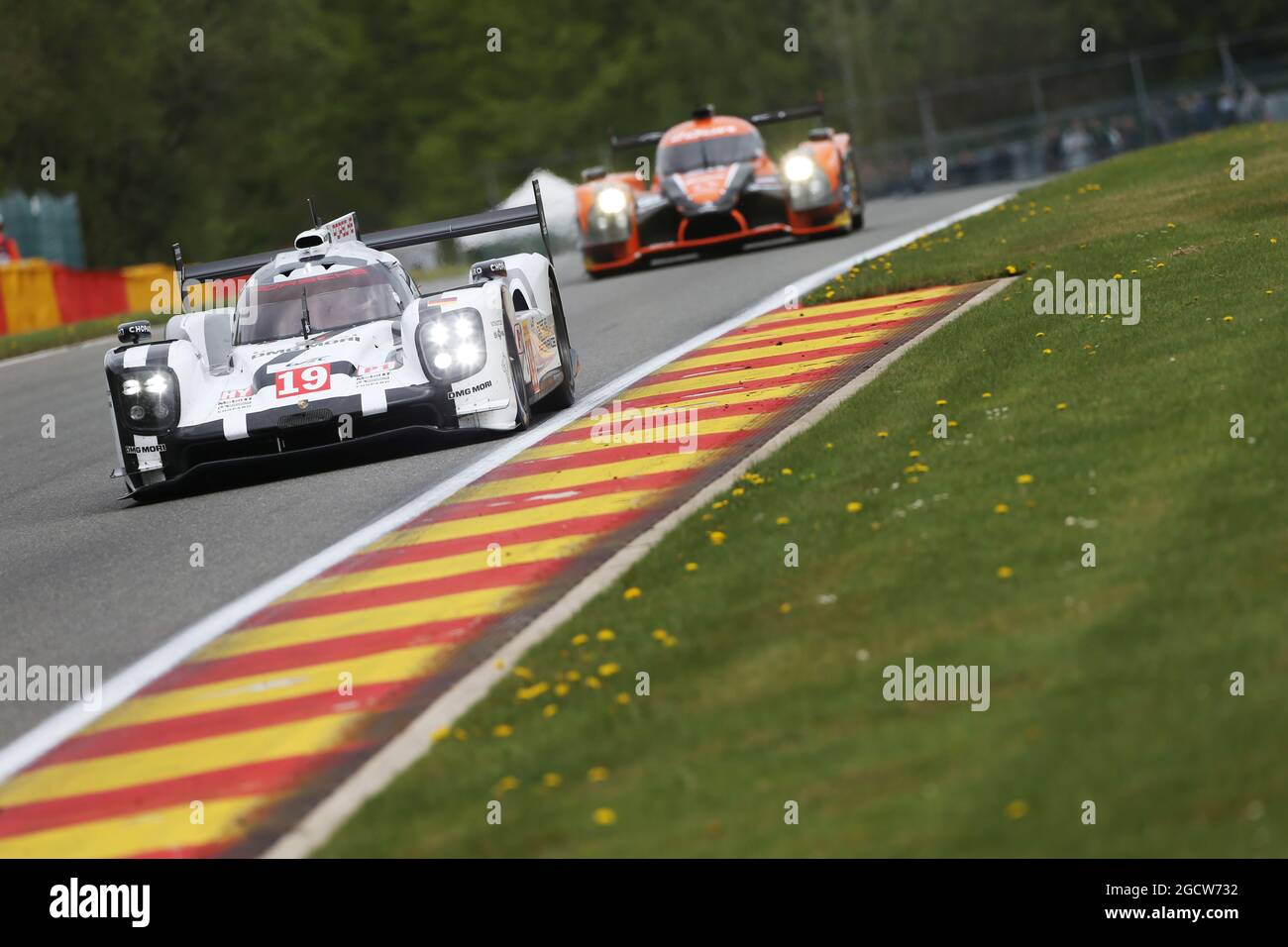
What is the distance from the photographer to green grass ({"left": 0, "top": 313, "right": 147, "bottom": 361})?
24.6m

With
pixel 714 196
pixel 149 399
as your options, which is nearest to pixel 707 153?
pixel 714 196

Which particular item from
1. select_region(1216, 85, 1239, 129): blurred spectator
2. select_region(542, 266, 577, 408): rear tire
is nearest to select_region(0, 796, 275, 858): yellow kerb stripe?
select_region(542, 266, 577, 408): rear tire

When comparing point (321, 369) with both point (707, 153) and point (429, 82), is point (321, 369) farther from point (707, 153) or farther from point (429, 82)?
point (429, 82)

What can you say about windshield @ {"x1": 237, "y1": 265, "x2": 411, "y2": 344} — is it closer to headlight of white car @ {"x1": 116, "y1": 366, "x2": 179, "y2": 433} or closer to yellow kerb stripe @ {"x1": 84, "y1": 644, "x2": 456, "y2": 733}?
headlight of white car @ {"x1": 116, "y1": 366, "x2": 179, "y2": 433}

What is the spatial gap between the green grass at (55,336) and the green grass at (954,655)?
1739 centimetres

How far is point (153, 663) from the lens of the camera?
7285mm

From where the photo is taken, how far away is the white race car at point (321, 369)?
34.7 ft

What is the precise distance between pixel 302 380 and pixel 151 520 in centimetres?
110

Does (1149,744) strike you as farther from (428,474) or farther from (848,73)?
(848,73)

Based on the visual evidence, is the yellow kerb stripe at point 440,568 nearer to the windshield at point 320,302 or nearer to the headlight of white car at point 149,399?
the headlight of white car at point 149,399

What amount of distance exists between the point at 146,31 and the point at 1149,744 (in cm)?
5428

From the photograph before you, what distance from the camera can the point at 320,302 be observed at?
1152 cm

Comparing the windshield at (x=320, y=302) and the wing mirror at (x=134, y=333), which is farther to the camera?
the windshield at (x=320, y=302)

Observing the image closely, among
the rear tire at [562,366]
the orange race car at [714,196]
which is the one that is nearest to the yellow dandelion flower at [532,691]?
the rear tire at [562,366]
